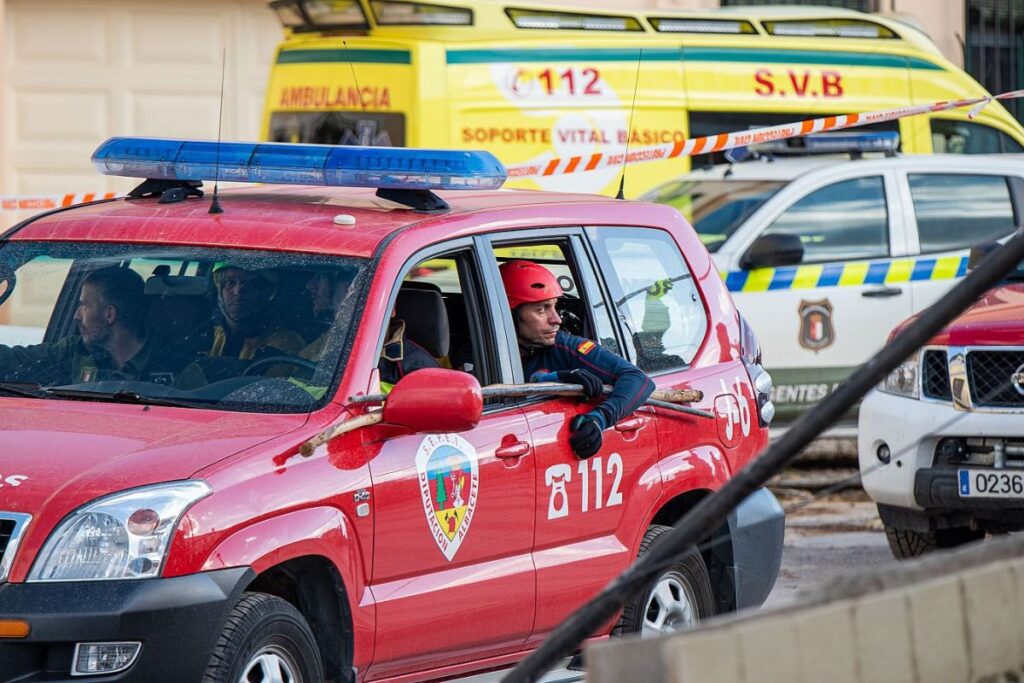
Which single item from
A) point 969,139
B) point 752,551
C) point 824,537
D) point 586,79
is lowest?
point 824,537

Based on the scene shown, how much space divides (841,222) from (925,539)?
10.6 feet

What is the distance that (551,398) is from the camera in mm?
5641

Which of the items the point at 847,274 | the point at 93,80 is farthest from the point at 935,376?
the point at 93,80

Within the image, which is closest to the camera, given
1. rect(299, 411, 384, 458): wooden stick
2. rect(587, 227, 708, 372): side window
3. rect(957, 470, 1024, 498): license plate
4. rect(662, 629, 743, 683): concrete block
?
rect(662, 629, 743, 683): concrete block

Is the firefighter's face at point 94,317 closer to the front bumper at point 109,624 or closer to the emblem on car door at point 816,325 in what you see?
the front bumper at point 109,624

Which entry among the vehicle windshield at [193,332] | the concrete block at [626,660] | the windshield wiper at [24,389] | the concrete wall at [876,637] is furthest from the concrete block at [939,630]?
the windshield wiper at [24,389]

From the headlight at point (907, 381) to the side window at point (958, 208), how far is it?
319 cm

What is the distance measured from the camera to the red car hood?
440 cm

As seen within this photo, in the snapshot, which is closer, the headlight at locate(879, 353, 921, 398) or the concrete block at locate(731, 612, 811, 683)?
the concrete block at locate(731, 612, 811, 683)

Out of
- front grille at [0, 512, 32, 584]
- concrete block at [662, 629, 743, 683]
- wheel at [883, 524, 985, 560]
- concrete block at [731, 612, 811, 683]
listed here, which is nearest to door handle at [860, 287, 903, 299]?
wheel at [883, 524, 985, 560]

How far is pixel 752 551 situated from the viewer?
249 inches

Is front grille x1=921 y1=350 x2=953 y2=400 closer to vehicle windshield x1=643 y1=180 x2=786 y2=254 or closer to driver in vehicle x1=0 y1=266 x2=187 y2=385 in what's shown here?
vehicle windshield x1=643 y1=180 x2=786 y2=254

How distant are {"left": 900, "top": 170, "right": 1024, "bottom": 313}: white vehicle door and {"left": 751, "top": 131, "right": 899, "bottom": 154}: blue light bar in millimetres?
520

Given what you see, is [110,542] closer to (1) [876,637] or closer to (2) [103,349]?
(2) [103,349]
